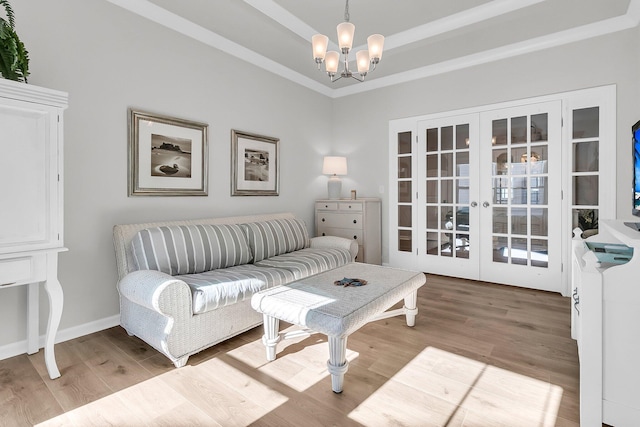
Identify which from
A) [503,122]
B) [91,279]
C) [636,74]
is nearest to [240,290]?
[91,279]

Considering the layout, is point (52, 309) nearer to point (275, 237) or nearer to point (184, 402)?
point (184, 402)

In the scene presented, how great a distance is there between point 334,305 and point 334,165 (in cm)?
301

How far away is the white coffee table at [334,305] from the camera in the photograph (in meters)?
1.72

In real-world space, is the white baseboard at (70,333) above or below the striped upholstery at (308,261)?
below

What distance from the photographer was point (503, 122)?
148 inches

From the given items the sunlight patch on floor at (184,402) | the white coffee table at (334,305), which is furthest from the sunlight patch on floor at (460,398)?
the sunlight patch on floor at (184,402)

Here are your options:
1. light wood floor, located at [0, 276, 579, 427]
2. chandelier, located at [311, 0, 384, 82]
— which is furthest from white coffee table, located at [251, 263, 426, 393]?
chandelier, located at [311, 0, 384, 82]

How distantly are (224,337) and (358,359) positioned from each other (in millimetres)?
940

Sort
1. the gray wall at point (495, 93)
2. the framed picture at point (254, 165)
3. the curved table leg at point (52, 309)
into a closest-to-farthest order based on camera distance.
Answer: the curved table leg at point (52, 309)
the gray wall at point (495, 93)
the framed picture at point (254, 165)

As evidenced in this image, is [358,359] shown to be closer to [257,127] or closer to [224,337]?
[224,337]

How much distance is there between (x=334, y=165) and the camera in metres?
4.62

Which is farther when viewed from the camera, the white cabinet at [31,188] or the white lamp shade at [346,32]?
the white lamp shade at [346,32]

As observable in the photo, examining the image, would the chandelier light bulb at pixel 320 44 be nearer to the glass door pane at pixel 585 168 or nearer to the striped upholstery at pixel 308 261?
the striped upholstery at pixel 308 261

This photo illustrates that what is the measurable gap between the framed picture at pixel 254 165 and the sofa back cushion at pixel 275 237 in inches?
19.6
